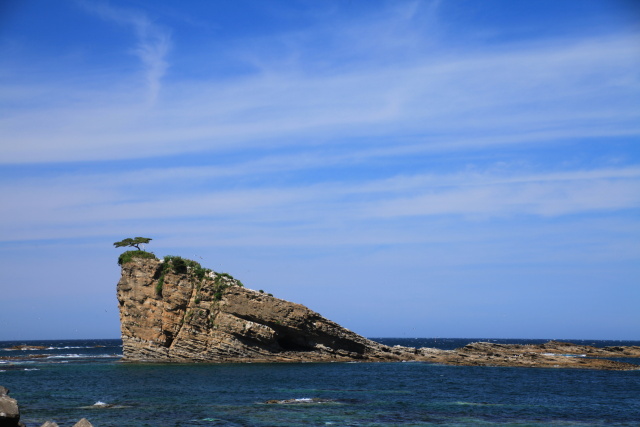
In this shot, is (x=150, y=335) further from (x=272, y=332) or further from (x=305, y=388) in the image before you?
(x=305, y=388)

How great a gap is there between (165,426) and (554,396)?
94.9ft

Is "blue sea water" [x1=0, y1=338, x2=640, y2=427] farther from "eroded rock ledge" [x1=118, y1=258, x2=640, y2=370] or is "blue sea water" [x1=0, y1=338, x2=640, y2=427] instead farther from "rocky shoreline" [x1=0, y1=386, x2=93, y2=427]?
"rocky shoreline" [x1=0, y1=386, x2=93, y2=427]

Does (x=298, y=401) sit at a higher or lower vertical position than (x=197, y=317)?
lower

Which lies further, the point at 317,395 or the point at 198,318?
the point at 198,318

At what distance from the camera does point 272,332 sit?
2496 inches

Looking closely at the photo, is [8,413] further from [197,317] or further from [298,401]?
[197,317]

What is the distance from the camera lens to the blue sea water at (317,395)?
104 feet

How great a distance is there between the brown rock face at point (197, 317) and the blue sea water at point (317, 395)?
3.15 metres

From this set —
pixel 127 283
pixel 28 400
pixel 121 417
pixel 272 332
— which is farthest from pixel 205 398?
pixel 127 283

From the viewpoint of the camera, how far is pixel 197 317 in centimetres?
6275

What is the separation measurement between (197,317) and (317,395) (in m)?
25.9

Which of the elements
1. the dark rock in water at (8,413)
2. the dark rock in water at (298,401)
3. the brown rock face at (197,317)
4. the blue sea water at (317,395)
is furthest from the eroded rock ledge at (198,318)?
the dark rock in water at (8,413)

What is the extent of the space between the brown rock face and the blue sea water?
3.15m

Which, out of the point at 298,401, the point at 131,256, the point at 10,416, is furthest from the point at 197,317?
the point at 10,416
